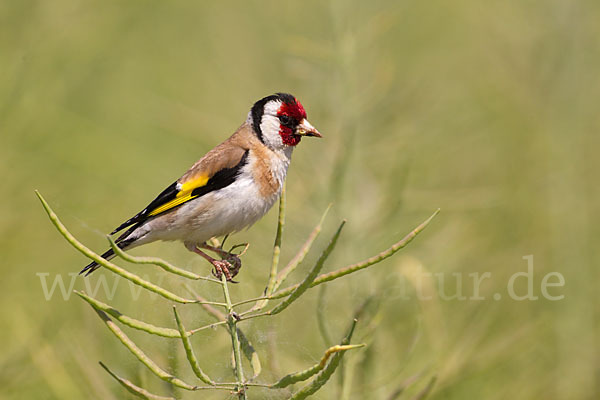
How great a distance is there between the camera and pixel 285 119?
3332mm

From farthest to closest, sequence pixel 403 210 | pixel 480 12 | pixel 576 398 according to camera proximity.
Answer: pixel 480 12
pixel 576 398
pixel 403 210

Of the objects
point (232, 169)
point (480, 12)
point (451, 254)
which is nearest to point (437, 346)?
point (451, 254)

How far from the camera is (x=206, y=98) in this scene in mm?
7516

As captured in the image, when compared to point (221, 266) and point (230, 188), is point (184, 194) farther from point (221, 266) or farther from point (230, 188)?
point (221, 266)

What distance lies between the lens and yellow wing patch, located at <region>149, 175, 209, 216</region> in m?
3.10

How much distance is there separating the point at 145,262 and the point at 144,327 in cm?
21

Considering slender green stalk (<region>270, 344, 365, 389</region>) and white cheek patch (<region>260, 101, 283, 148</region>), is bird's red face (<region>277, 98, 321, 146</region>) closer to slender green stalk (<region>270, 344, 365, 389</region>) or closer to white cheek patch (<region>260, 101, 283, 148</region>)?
white cheek patch (<region>260, 101, 283, 148</region>)

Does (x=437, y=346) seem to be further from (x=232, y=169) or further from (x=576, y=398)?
(x=576, y=398)

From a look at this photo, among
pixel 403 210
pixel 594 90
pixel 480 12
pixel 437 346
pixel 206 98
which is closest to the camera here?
pixel 437 346

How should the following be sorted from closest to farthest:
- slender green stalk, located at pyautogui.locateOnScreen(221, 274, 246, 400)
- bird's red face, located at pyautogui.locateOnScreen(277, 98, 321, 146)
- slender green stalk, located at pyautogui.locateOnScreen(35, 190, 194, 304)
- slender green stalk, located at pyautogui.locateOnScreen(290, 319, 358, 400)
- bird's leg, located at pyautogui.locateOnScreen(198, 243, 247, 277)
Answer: slender green stalk, located at pyautogui.locateOnScreen(35, 190, 194, 304) < slender green stalk, located at pyautogui.locateOnScreen(290, 319, 358, 400) < slender green stalk, located at pyautogui.locateOnScreen(221, 274, 246, 400) < bird's leg, located at pyautogui.locateOnScreen(198, 243, 247, 277) < bird's red face, located at pyautogui.locateOnScreen(277, 98, 321, 146)

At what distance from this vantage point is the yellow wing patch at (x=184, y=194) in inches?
122

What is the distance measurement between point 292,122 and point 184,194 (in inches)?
21.9

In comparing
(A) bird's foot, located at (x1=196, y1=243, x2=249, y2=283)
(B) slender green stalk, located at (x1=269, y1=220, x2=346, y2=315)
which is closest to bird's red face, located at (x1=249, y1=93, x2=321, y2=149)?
(A) bird's foot, located at (x1=196, y1=243, x2=249, y2=283)

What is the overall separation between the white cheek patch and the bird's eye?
0.03 m
